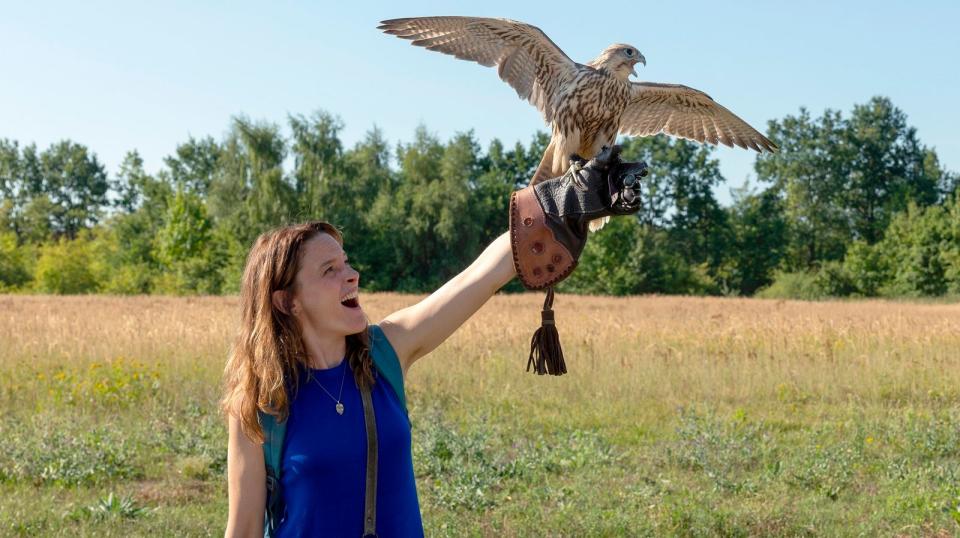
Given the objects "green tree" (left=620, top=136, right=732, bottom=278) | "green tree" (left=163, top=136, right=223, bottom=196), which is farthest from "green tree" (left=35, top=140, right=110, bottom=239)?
"green tree" (left=620, top=136, right=732, bottom=278)

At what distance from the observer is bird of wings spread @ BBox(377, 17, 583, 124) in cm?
376

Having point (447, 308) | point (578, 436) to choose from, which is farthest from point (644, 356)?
Answer: point (447, 308)

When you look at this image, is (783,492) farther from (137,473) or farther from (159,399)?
(159,399)

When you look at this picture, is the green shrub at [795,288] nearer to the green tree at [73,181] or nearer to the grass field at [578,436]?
the grass field at [578,436]

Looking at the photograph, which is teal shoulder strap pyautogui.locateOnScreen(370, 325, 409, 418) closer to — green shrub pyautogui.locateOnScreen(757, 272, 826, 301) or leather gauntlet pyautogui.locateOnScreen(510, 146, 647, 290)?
leather gauntlet pyautogui.locateOnScreen(510, 146, 647, 290)

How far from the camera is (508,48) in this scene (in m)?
3.94

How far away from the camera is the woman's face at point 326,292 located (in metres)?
2.23

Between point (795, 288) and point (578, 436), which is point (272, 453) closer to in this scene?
point (578, 436)

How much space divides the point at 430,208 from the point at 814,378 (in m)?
37.9

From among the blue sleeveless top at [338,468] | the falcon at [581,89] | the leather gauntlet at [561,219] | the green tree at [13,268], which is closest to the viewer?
the blue sleeveless top at [338,468]

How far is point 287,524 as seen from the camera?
7.15 feet

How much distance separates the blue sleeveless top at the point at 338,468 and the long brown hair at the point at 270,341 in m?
0.06

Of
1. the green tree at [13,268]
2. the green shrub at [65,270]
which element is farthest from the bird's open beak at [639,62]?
the green tree at [13,268]

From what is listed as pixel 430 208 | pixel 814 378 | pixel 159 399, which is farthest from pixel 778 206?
pixel 159 399
